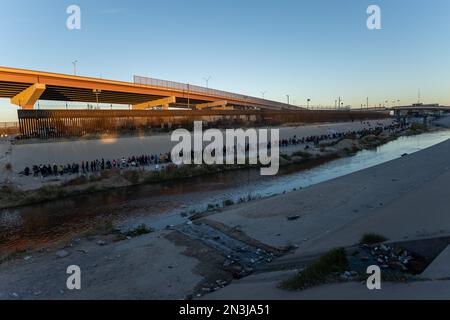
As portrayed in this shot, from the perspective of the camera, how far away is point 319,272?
33.3 feet

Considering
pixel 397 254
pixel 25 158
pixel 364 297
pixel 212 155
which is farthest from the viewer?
pixel 212 155

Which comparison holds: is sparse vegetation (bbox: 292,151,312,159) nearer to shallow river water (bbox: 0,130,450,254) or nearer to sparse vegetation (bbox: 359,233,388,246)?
shallow river water (bbox: 0,130,450,254)

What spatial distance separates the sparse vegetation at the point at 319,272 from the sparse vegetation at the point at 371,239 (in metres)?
2.42

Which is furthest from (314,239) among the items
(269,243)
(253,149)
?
(253,149)

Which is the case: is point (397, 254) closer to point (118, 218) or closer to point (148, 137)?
point (118, 218)

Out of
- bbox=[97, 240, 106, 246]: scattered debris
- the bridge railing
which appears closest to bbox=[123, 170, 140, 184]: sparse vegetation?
bbox=[97, 240, 106, 246]: scattered debris

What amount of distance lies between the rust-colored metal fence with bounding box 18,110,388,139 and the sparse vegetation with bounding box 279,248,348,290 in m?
42.5

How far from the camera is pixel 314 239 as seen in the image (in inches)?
588

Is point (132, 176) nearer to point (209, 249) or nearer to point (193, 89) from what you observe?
point (209, 249)

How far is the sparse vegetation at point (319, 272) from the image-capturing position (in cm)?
969

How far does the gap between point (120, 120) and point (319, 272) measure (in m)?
50.1

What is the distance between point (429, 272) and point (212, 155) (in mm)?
38811

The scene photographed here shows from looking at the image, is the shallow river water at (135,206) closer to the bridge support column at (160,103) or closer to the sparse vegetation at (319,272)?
the sparse vegetation at (319,272)

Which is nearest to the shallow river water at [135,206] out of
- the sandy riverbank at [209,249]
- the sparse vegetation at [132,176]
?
the sparse vegetation at [132,176]
